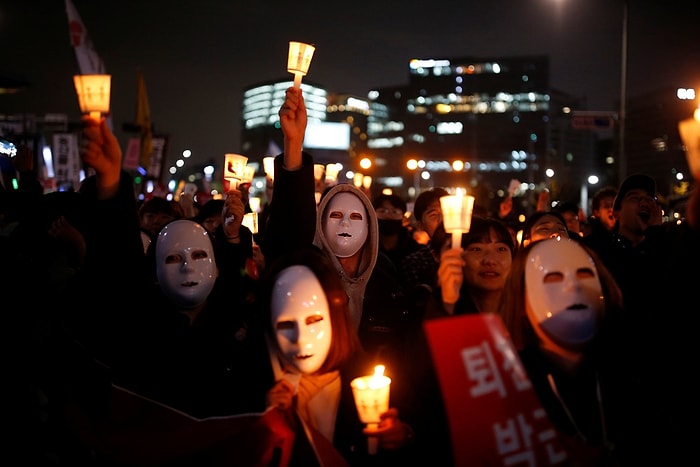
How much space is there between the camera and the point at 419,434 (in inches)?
131

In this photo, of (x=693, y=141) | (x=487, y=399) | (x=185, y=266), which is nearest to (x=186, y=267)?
(x=185, y=266)

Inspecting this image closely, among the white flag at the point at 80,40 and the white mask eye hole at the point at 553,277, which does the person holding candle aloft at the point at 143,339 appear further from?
the white flag at the point at 80,40

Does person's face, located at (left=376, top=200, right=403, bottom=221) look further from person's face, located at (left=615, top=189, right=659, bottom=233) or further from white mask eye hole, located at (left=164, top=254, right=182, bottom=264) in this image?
white mask eye hole, located at (left=164, top=254, right=182, bottom=264)

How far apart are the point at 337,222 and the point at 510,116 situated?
14496 centimetres

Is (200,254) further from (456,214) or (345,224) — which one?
(456,214)

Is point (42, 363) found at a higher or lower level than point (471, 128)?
lower

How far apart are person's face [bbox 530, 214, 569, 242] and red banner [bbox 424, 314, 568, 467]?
295 centimetres

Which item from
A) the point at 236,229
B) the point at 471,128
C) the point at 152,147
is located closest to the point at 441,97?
the point at 471,128

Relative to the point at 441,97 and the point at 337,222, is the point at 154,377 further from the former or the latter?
the point at 441,97

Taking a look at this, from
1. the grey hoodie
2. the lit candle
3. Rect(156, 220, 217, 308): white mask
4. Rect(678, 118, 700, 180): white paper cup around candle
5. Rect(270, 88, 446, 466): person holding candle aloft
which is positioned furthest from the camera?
the grey hoodie

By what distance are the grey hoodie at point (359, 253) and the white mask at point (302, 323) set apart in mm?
1240

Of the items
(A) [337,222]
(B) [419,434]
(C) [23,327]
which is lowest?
(B) [419,434]

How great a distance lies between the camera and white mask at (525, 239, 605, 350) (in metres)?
3.05

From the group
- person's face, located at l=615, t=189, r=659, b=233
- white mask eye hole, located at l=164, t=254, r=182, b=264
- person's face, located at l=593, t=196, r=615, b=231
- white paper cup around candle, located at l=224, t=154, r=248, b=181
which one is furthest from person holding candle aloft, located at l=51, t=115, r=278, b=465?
person's face, located at l=593, t=196, r=615, b=231
